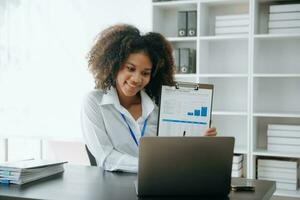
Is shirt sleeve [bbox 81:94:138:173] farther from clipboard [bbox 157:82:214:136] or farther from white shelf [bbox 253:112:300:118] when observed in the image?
white shelf [bbox 253:112:300:118]

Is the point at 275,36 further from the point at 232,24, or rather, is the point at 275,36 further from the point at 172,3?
the point at 172,3

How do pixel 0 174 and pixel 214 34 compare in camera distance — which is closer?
pixel 0 174

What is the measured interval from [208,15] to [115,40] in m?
1.70

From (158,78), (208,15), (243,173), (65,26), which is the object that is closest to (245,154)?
(243,173)

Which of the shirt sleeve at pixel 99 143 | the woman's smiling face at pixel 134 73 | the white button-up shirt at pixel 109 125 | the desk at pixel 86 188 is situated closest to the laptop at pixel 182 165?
the desk at pixel 86 188

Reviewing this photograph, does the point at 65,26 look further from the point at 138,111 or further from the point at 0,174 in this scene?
the point at 0,174

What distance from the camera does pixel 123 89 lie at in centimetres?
223

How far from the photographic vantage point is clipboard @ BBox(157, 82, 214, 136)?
1.93 m

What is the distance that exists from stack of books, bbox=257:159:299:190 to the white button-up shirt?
1.53 meters

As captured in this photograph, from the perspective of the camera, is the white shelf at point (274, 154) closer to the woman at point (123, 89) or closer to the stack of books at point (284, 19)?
the stack of books at point (284, 19)

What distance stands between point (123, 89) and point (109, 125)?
0.20m

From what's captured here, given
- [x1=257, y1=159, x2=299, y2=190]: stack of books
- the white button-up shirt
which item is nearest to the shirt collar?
the white button-up shirt

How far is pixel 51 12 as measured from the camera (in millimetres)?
4426

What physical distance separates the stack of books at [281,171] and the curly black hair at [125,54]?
4.88ft
